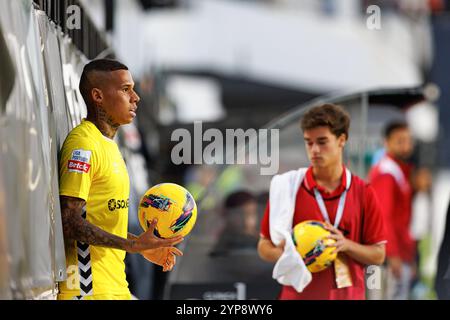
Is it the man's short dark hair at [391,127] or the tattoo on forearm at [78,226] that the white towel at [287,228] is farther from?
the man's short dark hair at [391,127]

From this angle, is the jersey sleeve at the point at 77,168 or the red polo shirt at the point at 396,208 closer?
the jersey sleeve at the point at 77,168

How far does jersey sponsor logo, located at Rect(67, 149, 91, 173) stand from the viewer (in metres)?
7.20

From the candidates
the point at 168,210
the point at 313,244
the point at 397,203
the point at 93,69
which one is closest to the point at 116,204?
Answer: the point at 168,210

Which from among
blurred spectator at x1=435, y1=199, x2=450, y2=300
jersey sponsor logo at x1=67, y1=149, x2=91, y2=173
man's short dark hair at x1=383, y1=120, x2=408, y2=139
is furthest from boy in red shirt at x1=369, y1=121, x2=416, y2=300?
jersey sponsor logo at x1=67, y1=149, x2=91, y2=173

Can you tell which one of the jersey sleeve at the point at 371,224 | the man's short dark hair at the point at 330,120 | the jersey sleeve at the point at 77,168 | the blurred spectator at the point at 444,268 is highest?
the man's short dark hair at the point at 330,120

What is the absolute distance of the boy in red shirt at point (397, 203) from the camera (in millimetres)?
13844

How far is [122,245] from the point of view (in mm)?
7223

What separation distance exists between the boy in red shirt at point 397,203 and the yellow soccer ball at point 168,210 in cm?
598

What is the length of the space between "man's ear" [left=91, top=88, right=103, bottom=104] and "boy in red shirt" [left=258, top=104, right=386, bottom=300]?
1696mm

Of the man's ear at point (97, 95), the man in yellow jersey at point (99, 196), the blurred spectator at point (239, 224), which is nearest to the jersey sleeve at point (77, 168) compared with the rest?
the man in yellow jersey at point (99, 196)

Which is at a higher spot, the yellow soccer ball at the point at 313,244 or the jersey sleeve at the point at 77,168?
the jersey sleeve at the point at 77,168

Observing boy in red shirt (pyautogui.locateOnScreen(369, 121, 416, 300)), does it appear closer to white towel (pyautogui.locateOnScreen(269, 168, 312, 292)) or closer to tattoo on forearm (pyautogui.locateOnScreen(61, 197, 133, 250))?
white towel (pyautogui.locateOnScreen(269, 168, 312, 292))

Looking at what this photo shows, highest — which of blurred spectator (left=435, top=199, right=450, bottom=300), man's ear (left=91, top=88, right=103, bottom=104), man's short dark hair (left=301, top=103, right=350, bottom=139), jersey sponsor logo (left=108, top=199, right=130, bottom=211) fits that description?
man's ear (left=91, top=88, right=103, bottom=104)
